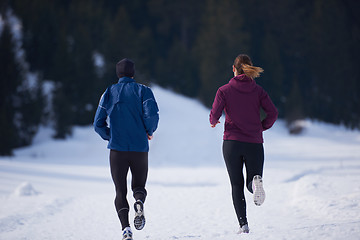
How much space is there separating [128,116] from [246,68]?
143 cm

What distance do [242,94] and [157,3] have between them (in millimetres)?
39435

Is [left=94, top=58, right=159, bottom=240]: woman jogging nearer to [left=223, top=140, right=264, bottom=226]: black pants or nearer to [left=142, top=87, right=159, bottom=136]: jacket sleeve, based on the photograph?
[left=142, top=87, right=159, bottom=136]: jacket sleeve

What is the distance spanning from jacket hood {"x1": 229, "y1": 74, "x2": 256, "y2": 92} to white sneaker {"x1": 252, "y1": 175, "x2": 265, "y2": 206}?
989mm

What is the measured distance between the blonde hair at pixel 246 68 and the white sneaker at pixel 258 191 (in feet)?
3.76

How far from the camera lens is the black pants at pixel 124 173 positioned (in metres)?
4.19

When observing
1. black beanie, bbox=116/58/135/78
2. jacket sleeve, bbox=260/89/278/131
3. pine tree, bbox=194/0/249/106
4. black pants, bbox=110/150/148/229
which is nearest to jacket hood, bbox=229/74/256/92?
jacket sleeve, bbox=260/89/278/131

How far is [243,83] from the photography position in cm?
437

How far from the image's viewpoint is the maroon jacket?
4289mm

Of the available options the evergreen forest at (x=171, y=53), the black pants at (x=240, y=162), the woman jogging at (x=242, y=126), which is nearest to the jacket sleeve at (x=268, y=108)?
the woman jogging at (x=242, y=126)

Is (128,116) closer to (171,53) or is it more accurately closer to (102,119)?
(102,119)

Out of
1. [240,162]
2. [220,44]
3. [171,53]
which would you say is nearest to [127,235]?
[240,162]

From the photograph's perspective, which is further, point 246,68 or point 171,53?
point 171,53

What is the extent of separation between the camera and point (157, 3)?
4166 centimetres

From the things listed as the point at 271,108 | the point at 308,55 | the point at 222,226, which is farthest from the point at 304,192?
the point at 308,55
